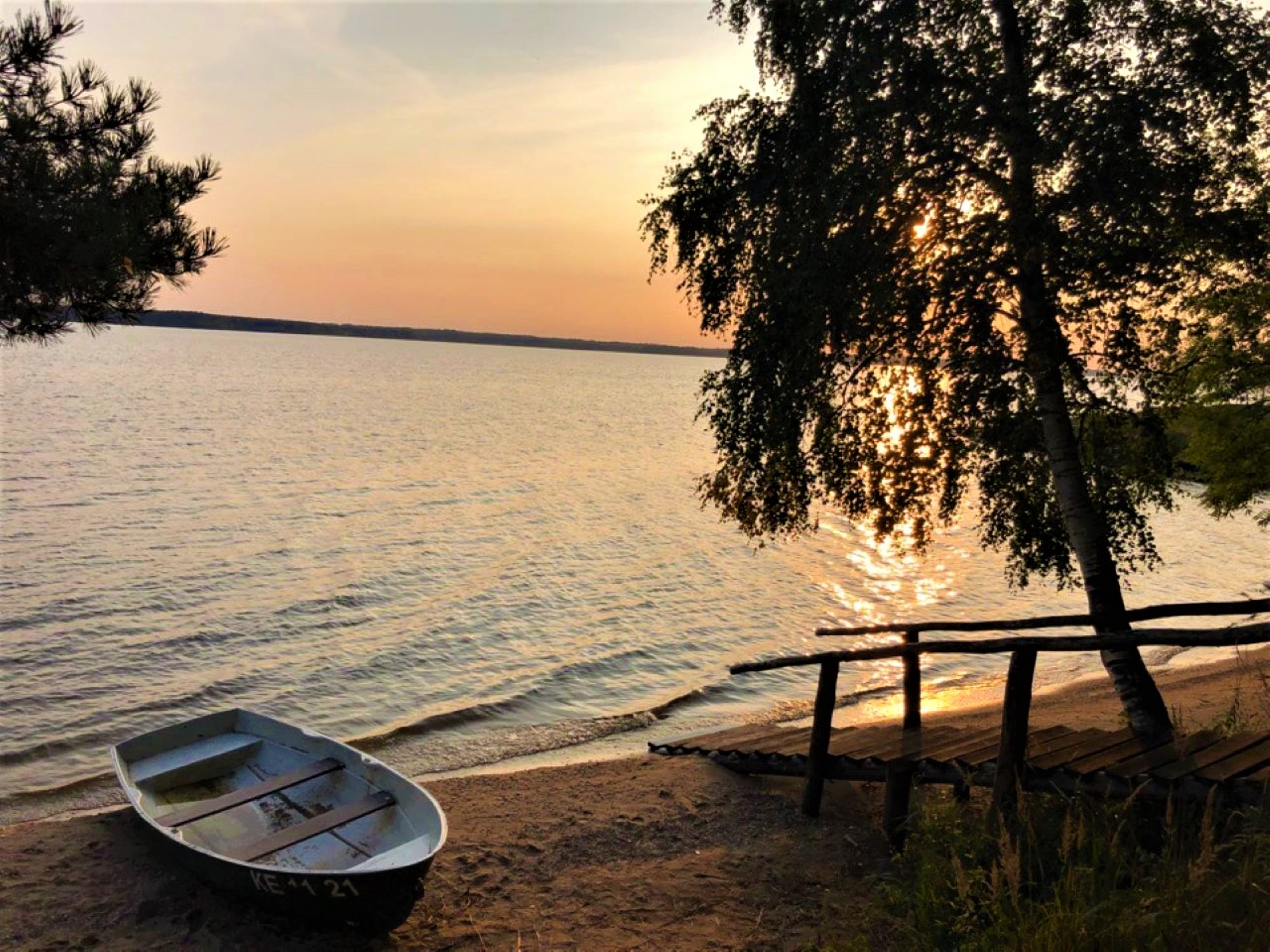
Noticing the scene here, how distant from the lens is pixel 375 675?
15375 mm

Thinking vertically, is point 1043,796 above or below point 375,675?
above

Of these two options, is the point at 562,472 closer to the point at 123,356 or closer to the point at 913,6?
the point at 913,6

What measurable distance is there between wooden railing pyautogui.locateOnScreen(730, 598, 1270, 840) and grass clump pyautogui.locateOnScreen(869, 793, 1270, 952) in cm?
44

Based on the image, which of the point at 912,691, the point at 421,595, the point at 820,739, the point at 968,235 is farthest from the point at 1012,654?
the point at 421,595

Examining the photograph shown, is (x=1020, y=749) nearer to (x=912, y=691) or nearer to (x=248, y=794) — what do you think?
(x=912, y=691)

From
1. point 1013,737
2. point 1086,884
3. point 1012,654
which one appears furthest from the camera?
point 1012,654

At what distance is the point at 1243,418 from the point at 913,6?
48.2 ft

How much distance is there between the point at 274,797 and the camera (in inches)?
324

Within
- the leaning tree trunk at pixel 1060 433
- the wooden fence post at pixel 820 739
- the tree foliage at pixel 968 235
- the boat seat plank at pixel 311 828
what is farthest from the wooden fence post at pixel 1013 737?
the boat seat plank at pixel 311 828

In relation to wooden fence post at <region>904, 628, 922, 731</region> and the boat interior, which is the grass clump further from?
the boat interior

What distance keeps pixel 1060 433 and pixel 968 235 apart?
7.56ft

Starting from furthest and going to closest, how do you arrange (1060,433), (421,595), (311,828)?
1. (421,595)
2. (1060,433)
3. (311,828)

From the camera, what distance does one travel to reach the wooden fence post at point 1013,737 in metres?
6.11

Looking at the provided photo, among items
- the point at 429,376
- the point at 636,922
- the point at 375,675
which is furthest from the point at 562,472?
the point at 429,376
